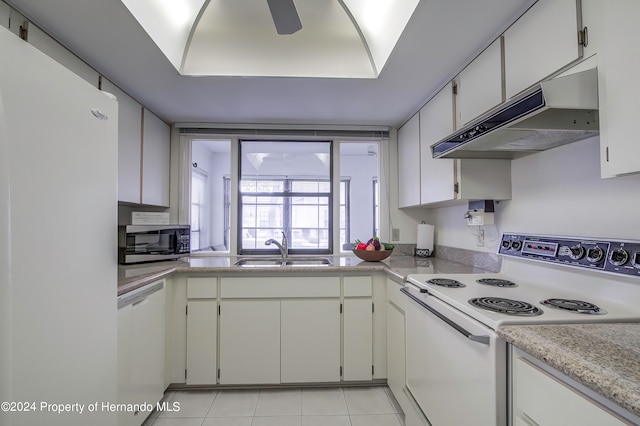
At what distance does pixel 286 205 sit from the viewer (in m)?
3.02

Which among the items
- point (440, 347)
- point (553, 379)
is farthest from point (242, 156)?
point (553, 379)

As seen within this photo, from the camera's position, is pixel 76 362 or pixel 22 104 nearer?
pixel 22 104

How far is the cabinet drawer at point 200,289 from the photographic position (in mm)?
1972

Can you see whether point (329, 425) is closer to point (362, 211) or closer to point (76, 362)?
point (76, 362)

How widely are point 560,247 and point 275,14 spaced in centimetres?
157

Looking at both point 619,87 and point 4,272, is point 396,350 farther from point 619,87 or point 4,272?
point 4,272

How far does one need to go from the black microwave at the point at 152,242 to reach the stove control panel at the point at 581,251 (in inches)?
91.6

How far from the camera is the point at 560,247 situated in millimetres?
1227

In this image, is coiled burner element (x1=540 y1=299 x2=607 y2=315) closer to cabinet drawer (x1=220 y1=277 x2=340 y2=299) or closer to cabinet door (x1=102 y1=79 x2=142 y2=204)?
cabinet drawer (x1=220 y1=277 x2=340 y2=299)

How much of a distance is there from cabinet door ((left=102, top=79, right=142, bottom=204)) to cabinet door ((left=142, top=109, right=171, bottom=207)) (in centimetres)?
8

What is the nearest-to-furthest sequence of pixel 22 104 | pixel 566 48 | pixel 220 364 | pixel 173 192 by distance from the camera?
pixel 22 104 → pixel 566 48 → pixel 220 364 → pixel 173 192

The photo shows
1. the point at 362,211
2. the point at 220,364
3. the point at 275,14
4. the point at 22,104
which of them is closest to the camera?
the point at 22,104

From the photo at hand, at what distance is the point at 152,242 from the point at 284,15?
1788 mm

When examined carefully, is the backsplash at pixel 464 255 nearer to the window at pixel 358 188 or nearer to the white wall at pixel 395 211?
the white wall at pixel 395 211
